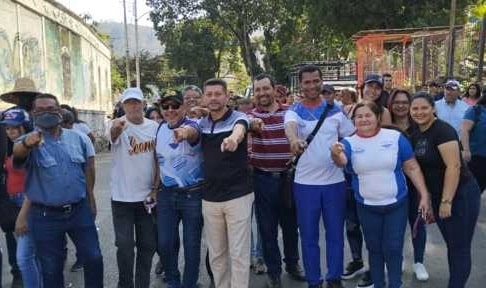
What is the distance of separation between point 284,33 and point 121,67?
1254 inches

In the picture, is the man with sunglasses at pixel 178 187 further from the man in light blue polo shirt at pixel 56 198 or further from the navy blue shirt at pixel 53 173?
the navy blue shirt at pixel 53 173

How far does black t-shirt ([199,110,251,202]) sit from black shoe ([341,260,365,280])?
1710 mm

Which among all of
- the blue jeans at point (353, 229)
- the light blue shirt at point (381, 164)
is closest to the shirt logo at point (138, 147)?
the light blue shirt at point (381, 164)

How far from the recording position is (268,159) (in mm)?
5168

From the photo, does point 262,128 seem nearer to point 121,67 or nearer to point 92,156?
point 92,156

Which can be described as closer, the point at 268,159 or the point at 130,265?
the point at 130,265

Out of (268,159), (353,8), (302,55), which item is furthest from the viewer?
(302,55)

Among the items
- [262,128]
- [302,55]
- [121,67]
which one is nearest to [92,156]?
[262,128]

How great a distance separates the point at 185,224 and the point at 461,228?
7.35 ft

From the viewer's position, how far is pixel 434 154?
14.4 ft

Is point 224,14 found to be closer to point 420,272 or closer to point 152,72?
point 152,72

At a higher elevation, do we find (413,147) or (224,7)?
(224,7)

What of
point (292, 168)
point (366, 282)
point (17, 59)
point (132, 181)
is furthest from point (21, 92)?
point (17, 59)

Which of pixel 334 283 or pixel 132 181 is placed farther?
pixel 334 283
